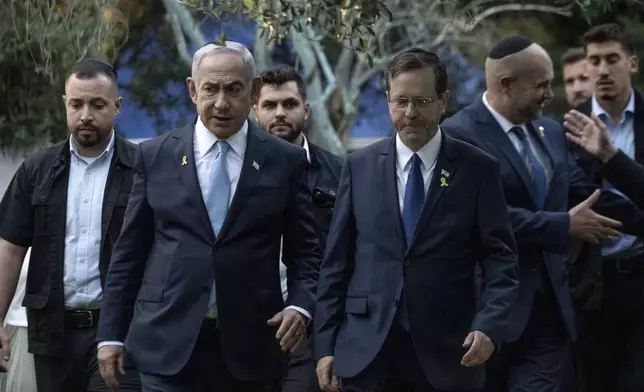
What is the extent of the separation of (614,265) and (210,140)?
3376mm

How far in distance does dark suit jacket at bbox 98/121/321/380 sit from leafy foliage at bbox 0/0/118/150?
3.96 m

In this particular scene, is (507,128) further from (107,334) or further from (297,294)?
(107,334)

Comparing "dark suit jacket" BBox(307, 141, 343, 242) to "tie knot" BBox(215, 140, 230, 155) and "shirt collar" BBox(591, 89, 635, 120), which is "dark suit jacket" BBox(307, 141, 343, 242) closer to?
"shirt collar" BBox(591, 89, 635, 120)

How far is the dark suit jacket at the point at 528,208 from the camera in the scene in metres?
8.84

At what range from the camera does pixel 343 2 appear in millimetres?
9172

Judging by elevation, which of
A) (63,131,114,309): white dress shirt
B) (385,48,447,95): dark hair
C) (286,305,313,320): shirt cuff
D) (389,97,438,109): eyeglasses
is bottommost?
(286,305,313,320): shirt cuff

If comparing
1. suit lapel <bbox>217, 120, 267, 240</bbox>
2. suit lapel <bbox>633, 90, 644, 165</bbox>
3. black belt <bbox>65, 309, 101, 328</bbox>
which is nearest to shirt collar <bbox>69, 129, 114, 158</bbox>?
black belt <bbox>65, 309, 101, 328</bbox>

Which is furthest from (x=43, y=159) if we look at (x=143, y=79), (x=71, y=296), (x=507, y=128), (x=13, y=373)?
(x=143, y=79)

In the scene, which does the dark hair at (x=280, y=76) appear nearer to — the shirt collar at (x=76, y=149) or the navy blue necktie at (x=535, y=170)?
the shirt collar at (x=76, y=149)

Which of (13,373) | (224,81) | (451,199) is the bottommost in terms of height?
(13,373)

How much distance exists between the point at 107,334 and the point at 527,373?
2427 mm

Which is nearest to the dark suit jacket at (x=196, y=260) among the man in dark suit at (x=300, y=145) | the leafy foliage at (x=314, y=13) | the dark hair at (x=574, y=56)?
the leafy foliage at (x=314, y=13)

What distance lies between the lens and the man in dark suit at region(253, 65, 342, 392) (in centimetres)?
938

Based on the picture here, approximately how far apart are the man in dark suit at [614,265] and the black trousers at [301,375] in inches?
69.4
